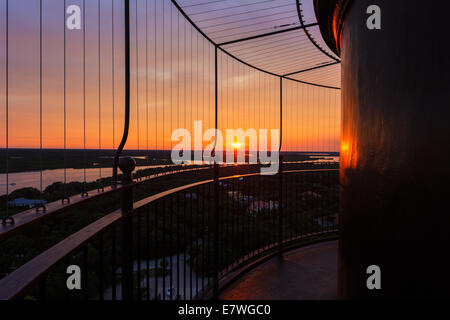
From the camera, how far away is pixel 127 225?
5.07ft

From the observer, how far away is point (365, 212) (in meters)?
1.39

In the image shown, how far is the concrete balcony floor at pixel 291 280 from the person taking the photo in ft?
9.73

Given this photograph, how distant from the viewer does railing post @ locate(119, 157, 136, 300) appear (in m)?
1.51

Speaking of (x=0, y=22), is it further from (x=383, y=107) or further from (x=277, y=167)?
(x=277, y=167)

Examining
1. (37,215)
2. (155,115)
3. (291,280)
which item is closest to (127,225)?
(37,215)

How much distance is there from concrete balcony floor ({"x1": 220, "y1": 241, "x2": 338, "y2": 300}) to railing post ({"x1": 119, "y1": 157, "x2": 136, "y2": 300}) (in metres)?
1.67

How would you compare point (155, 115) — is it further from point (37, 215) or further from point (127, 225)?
point (37, 215)

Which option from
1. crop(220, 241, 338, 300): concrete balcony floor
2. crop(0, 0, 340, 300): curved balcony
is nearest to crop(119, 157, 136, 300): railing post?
crop(0, 0, 340, 300): curved balcony

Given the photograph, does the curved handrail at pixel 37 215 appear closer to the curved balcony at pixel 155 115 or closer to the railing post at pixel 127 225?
the curved balcony at pixel 155 115

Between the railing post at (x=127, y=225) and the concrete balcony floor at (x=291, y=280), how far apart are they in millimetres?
1666

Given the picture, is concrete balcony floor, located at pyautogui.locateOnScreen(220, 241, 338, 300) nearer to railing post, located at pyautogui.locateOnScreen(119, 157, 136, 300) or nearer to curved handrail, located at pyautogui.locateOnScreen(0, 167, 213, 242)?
railing post, located at pyautogui.locateOnScreen(119, 157, 136, 300)

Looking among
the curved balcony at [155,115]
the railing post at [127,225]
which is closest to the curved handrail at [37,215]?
the curved balcony at [155,115]
